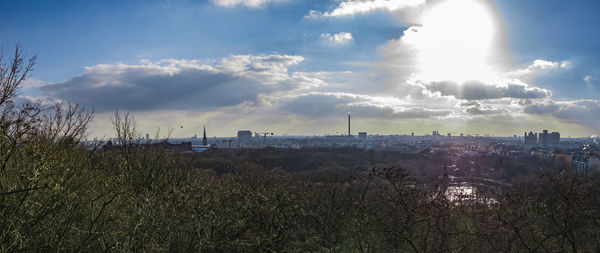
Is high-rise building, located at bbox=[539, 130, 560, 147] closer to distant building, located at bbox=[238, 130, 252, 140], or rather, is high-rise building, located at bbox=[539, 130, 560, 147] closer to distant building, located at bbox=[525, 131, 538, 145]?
distant building, located at bbox=[525, 131, 538, 145]

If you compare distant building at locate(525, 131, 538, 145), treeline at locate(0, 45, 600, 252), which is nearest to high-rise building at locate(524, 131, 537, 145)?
distant building at locate(525, 131, 538, 145)

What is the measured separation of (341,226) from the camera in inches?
360

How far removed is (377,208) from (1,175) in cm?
711

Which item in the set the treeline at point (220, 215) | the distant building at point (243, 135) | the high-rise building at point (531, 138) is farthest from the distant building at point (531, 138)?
the treeline at point (220, 215)

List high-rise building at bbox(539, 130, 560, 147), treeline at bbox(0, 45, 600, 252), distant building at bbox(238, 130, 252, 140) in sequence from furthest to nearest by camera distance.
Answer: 1. distant building at bbox(238, 130, 252, 140)
2. high-rise building at bbox(539, 130, 560, 147)
3. treeline at bbox(0, 45, 600, 252)

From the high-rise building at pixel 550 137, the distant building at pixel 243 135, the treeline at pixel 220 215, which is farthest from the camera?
the distant building at pixel 243 135

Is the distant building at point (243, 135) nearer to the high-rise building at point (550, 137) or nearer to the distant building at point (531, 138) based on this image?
the distant building at point (531, 138)

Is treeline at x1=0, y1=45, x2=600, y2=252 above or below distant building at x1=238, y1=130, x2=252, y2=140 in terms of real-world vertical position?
below

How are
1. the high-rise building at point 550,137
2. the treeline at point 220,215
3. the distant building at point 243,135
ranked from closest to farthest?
1. the treeline at point 220,215
2. the high-rise building at point 550,137
3. the distant building at point 243,135

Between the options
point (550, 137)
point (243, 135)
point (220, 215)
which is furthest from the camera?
point (243, 135)

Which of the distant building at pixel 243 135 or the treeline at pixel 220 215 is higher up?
the distant building at pixel 243 135

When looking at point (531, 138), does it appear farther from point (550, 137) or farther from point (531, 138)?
point (550, 137)

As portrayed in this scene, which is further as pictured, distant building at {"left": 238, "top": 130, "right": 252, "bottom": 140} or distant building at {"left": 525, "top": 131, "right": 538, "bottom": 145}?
distant building at {"left": 238, "top": 130, "right": 252, "bottom": 140}

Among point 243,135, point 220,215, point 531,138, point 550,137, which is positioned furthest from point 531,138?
point 220,215
